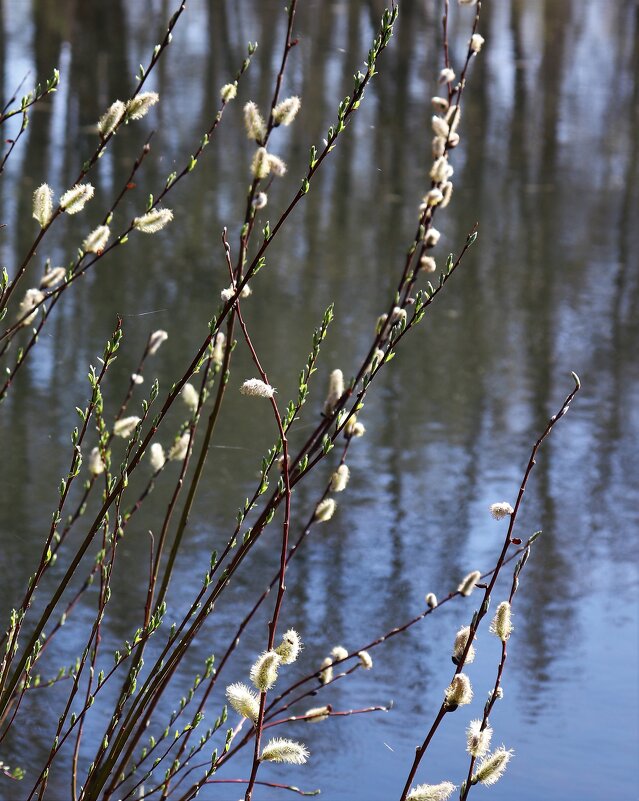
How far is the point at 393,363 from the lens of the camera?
3797 millimetres

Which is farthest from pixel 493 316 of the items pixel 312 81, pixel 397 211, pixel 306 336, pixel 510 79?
pixel 510 79

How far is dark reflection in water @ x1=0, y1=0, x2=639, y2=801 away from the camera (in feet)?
7.26

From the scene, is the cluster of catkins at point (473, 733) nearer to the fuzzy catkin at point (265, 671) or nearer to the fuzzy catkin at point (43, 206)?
the fuzzy catkin at point (265, 671)

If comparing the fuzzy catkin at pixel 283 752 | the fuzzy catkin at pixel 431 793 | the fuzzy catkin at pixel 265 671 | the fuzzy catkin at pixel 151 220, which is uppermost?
the fuzzy catkin at pixel 151 220

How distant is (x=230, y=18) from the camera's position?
770cm

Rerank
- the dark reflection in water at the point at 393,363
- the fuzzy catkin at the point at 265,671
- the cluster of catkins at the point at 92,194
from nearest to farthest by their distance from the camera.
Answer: the fuzzy catkin at the point at 265,671
the cluster of catkins at the point at 92,194
the dark reflection in water at the point at 393,363

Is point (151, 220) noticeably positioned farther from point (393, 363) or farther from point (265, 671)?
point (393, 363)

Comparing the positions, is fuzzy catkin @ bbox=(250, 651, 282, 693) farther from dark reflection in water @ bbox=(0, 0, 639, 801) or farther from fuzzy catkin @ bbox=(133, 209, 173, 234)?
dark reflection in water @ bbox=(0, 0, 639, 801)

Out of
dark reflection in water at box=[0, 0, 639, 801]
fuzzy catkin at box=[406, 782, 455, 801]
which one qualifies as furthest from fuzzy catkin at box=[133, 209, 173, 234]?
dark reflection in water at box=[0, 0, 639, 801]

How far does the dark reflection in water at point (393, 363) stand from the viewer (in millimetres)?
2213

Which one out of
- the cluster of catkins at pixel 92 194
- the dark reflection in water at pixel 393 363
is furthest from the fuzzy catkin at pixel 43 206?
the dark reflection in water at pixel 393 363

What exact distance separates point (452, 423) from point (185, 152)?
2581 millimetres

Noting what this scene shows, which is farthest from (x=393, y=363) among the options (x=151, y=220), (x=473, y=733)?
(x=473, y=733)

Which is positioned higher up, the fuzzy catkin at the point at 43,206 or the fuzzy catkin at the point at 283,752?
the fuzzy catkin at the point at 43,206
